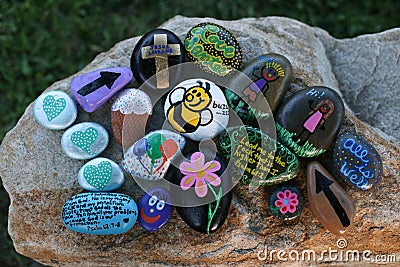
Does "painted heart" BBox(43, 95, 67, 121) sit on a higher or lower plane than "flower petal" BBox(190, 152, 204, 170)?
higher

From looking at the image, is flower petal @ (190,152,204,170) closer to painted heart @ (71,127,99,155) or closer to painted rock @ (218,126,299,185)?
painted rock @ (218,126,299,185)

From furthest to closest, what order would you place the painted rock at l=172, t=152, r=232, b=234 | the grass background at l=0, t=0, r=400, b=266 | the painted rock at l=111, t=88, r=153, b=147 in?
1. the grass background at l=0, t=0, r=400, b=266
2. the painted rock at l=111, t=88, r=153, b=147
3. the painted rock at l=172, t=152, r=232, b=234

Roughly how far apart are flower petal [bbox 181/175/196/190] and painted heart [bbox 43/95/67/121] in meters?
0.49

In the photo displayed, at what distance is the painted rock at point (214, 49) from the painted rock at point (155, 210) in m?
0.44

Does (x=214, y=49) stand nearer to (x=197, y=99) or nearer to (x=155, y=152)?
(x=197, y=99)

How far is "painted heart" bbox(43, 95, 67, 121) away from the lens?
1.84 meters

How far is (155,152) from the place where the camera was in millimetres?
1737

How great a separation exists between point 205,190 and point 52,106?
0.61m

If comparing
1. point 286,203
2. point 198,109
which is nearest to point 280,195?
point 286,203

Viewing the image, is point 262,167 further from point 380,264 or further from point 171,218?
point 380,264

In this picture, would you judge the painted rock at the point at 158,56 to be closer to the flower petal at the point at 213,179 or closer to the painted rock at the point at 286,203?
the flower petal at the point at 213,179

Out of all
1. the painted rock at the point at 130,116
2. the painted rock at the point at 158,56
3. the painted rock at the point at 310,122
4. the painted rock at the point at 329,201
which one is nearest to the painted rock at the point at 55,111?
the painted rock at the point at 130,116

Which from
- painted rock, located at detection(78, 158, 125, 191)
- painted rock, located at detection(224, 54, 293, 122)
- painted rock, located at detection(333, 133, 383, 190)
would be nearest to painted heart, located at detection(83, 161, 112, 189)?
painted rock, located at detection(78, 158, 125, 191)

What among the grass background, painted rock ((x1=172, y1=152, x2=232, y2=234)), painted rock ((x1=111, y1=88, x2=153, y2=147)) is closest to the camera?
painted rock ((x1=172, y1=152, x2=232, y2=234))
